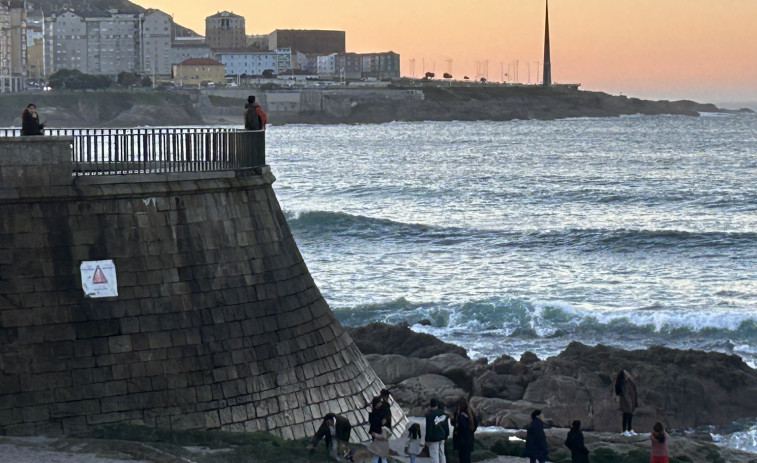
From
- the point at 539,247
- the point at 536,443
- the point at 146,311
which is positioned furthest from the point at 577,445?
the point at 539,247

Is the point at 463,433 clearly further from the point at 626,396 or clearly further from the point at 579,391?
the point at 579,391

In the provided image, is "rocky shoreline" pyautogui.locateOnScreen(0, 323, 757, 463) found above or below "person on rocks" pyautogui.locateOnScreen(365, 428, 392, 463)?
below

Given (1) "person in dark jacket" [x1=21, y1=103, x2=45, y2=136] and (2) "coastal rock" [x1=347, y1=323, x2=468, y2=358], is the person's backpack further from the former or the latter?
(2) "coastal rock" [x1=347, y1=323, x2=468, y2=358]

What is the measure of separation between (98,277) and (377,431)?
12.3ft

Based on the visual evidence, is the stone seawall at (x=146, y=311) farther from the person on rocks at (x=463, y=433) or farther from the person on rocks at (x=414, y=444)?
the person on rocks at (x=463, y=433)

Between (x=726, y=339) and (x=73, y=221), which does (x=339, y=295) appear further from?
(x=73, y=221)

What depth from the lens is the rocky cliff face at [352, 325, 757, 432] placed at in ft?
77.5

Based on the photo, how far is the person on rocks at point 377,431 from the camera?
15.5 meters

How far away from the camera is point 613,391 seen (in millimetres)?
24000

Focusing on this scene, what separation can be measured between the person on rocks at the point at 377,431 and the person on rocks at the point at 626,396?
275 inches

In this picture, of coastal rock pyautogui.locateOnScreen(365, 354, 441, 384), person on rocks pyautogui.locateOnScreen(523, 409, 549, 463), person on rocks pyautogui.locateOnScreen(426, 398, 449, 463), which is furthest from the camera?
coastal rock pyautogui.locateOnScreen(365, 354, 441, 384)

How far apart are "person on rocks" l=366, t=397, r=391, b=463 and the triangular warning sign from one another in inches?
141

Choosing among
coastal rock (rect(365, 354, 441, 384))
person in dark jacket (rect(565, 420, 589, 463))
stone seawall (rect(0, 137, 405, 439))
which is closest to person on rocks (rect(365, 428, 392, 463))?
stone seawall (rect(0, 137, 405, 439))

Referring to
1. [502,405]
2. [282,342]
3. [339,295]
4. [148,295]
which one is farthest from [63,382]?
[339,295]
